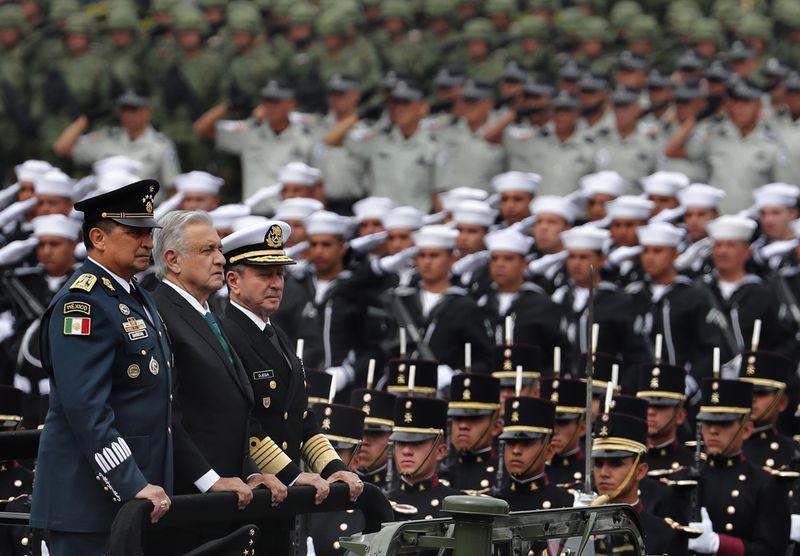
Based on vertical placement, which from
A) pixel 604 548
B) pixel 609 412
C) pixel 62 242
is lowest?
pixel 604 548

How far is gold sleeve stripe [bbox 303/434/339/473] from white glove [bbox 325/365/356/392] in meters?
6.50

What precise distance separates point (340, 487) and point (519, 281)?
8301 mm

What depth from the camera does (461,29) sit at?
21953 millimetres

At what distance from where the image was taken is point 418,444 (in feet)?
35.6

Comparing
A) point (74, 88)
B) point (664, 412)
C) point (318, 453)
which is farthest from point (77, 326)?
point (74, 88)

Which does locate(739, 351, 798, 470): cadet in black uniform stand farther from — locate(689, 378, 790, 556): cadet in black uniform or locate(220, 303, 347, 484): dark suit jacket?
locate(220, 303, 347, 484): dark suit jacket

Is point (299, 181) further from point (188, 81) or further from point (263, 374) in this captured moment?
point (263, 374)

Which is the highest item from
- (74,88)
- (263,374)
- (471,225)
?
(74,88)

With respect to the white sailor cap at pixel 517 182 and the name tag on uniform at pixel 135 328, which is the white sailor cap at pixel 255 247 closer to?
the name tag on uniform at pixel 135 328

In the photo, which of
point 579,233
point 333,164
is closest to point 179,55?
point 333,164

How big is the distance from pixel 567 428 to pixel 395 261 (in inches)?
161

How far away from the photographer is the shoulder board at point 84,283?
637 cm

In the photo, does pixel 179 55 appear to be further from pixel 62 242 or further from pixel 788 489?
pixel 788 489

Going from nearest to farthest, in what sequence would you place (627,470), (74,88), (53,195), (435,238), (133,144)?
(627,470), (435,238), (53,195), (133,144), (74,88)
